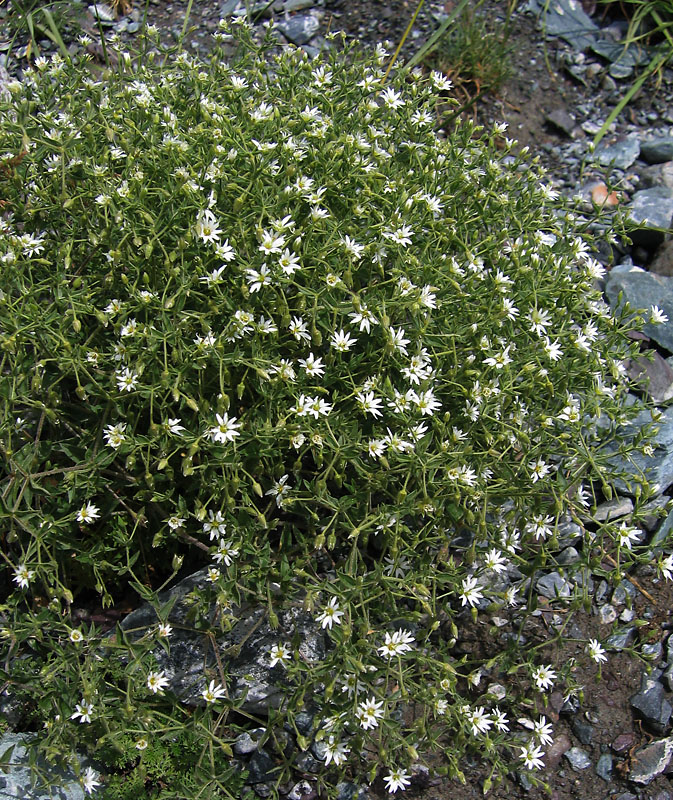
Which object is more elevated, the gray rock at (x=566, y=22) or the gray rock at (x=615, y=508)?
the gray rock at (x=566, y=22)

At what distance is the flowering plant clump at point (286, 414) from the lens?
330 cm

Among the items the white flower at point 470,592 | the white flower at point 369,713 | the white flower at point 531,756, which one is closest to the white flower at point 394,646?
the white flower at point 369,713

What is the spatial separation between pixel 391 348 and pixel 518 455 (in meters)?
0.90

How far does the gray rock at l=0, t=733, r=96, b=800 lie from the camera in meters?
3.41

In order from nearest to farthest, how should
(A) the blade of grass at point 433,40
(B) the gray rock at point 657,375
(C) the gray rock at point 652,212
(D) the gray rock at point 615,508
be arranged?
1. (D) the gray rock at point 615,508
2. (B) the gray rock at point 657,375
3. (C) the gray rock at point 652,212
4. (A) the blade of grass at point 433,40

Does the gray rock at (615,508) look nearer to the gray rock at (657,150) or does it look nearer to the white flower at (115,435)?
the white flower at (115,435)

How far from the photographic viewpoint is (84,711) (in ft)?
10.5

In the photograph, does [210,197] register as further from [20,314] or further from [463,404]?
[463,404]

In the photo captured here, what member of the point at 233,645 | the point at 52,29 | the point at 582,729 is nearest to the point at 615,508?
the point at 582,729

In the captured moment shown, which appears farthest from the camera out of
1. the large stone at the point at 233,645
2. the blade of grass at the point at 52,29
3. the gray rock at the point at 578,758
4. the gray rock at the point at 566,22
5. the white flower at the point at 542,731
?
the gray rock at the point at 566,22

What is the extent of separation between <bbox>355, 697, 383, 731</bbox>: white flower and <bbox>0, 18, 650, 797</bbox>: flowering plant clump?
12 mm

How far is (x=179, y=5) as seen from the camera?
23.5 feet

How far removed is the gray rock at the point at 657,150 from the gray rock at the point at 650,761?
4.50 meters

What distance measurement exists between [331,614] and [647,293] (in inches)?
127
